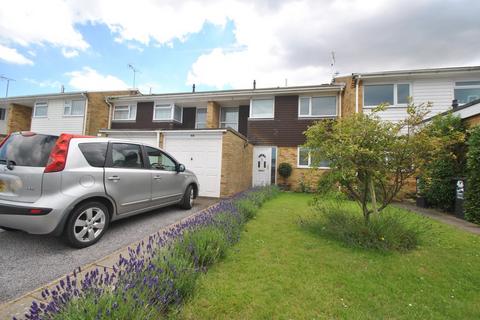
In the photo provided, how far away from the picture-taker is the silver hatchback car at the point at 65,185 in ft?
9.79

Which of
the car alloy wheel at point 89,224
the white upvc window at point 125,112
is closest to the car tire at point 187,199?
the car alloy wheel at point 89,224

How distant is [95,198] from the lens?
3525 mm

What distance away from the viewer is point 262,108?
41.9 feet

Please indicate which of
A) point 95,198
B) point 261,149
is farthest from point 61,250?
point 261,149

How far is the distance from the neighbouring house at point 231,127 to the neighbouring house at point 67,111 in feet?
2.62

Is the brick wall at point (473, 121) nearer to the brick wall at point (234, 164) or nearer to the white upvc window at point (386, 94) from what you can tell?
the white upvc window at point (386, 94)

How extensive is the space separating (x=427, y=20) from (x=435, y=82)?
10.4 feet

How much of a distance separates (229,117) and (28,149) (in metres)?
11.8

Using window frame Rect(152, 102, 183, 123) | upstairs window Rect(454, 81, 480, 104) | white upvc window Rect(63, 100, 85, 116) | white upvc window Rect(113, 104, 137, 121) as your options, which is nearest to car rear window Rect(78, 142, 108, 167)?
window frame Rect(152, 102, 183, 123)

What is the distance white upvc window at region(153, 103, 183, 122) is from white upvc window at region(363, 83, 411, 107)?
36.6 feet

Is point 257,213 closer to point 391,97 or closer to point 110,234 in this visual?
point 110,234

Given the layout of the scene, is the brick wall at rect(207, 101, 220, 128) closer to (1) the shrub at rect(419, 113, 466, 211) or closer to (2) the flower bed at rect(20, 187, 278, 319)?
(1) the shrub at rect(419, 113, 466, 211)

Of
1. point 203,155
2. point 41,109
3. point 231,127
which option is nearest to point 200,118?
point 231,127

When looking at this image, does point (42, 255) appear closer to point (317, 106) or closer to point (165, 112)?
point (317, 106)
